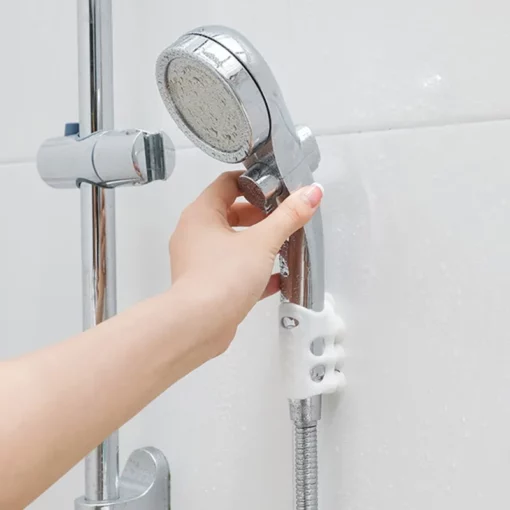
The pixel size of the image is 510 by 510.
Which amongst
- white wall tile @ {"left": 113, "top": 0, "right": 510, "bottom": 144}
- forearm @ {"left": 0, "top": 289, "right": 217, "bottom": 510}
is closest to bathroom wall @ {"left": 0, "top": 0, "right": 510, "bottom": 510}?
white wall tile @ {"left": 113, "top": 0, "right": 510, "bottom": 144}

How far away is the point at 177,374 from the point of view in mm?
433

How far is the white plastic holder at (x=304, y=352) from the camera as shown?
0.51 m

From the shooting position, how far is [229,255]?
17.8 inches

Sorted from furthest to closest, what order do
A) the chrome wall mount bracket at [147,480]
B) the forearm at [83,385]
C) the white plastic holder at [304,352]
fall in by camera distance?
1. the chrome wall mount bracket at [147,480]
2. the white plastic holder at [304,352]
3. the forearm at [83,385]

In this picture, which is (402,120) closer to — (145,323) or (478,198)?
(478,198)

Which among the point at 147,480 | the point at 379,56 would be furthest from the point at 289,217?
Result: the point at 147,480

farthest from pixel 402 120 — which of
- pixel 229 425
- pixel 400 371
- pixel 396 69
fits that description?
pixel 229 425

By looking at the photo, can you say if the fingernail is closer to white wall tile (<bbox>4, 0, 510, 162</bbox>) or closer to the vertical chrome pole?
white wall tile (<bbox>4, 0, 510, 162</bbox>)

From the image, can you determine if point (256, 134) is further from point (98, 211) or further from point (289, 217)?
point (98, 211)

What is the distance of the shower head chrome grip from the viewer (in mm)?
443

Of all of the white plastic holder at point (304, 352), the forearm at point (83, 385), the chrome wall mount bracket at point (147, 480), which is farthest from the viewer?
the chrome wall mount bracket at point (147, 480)

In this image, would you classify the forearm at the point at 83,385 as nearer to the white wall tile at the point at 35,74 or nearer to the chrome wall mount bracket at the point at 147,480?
the chrome wall mount bracket at the point at 147,480

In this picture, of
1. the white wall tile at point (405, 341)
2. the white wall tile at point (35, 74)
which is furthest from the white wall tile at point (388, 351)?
the white wall tile at point (35, 74)

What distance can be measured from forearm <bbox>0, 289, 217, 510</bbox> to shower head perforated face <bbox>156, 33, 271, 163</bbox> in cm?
10
